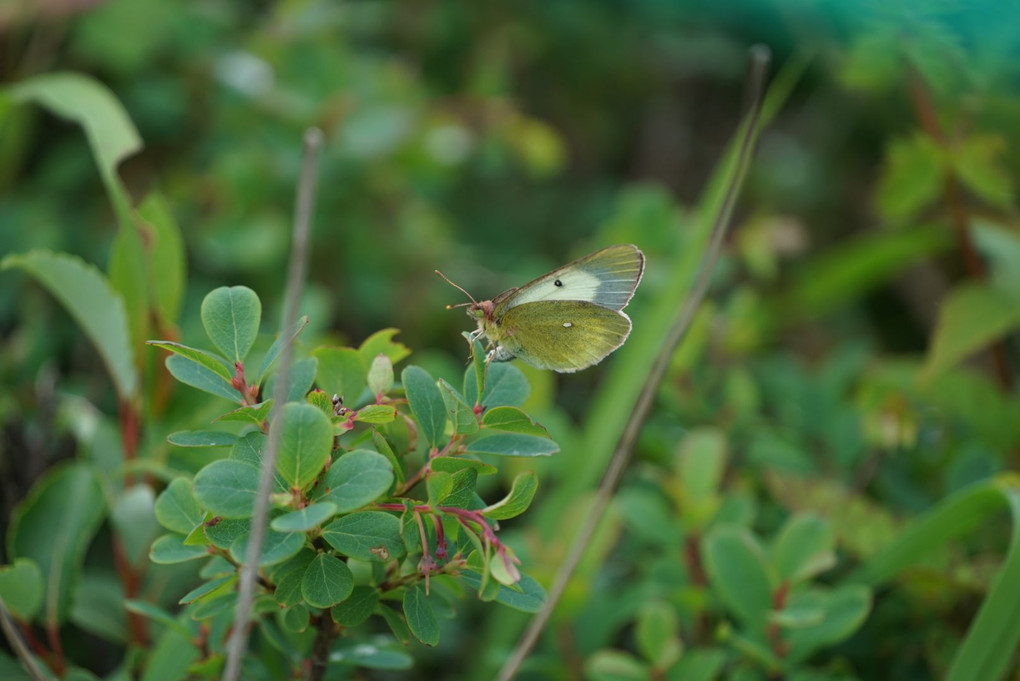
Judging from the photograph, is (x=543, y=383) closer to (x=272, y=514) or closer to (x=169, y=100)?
(x=272, y=514)

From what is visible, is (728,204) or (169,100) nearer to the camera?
(728,204)

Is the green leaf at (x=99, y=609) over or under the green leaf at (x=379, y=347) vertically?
under

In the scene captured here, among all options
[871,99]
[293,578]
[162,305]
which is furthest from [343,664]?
[871,99]

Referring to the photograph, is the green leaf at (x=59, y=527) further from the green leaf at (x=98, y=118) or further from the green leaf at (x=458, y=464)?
the green leaf at (x=458, y=464)

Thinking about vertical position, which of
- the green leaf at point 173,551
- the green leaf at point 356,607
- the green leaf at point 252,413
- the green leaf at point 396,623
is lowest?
the green leaf at point 396,623

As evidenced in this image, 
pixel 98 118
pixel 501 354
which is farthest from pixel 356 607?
pixel 98 118

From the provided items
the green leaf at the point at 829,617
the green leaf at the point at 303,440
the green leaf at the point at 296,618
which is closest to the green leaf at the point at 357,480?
the green leaf at the point at 303,440
